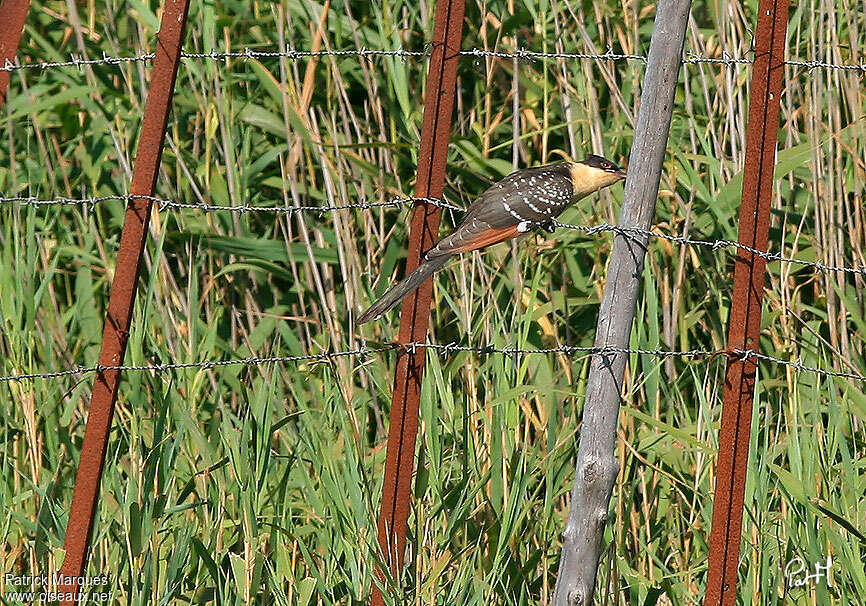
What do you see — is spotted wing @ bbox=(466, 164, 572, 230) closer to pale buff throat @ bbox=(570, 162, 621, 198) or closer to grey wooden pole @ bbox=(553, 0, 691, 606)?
pale buff throat @ bbox=(570, 162, 621, 198)

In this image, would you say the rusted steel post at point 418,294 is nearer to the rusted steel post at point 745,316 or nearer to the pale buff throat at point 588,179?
the rusted steel post at point 745,316

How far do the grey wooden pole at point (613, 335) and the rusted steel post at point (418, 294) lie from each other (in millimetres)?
429

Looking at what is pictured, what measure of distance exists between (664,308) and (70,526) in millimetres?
2229

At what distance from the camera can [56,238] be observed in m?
4.90

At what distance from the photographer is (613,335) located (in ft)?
8.90

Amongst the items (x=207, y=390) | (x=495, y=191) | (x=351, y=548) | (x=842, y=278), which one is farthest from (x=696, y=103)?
(x=351, y=548)

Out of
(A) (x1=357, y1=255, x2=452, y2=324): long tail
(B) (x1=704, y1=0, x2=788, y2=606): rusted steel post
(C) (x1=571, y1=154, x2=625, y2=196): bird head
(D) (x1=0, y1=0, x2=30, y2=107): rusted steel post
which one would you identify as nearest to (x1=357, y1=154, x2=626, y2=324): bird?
(C) (x1=571, y1=154, x2=625, y2=196): bird head

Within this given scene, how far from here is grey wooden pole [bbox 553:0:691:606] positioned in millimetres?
2672

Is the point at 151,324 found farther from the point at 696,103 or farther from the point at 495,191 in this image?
the point at 696,103

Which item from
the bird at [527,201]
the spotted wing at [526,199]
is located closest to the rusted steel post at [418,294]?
the bird at [527,201]

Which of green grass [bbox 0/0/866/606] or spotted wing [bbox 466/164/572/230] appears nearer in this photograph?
green grass [bbox 0/0/866/606]

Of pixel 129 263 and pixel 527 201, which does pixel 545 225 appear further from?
pixel 129 263

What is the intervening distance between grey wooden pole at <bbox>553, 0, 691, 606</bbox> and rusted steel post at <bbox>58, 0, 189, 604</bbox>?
1.12m

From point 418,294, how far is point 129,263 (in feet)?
2.38
